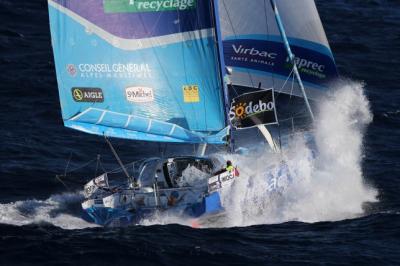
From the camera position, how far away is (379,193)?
36.2 meters

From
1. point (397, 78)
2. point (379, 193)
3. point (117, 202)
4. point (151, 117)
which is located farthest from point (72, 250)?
point (397, 78)

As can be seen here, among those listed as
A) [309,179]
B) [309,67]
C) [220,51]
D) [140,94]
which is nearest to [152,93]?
[140,94]

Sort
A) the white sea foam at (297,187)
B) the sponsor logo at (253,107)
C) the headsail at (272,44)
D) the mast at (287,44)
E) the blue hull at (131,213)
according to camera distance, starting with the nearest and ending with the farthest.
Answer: the blue hull at (131,213) < the white sea foam at (297,187) < the sponsor logo at (253,107) < the mast at (287,44) < the headsail at (272,44)

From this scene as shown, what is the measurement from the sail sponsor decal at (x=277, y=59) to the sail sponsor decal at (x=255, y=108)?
391 cm

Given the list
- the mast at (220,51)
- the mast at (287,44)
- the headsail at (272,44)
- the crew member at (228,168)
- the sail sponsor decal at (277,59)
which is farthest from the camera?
the sail sponsor decal at (277,59)

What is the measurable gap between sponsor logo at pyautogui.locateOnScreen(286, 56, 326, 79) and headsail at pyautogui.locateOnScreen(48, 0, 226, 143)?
14.9 ft

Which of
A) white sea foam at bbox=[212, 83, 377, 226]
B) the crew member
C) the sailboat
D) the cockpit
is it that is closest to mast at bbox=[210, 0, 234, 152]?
the sailboat

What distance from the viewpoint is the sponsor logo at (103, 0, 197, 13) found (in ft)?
108

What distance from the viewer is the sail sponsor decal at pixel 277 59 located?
3694cm

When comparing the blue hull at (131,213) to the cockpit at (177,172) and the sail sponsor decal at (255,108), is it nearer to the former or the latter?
the cockpit at (177,172)

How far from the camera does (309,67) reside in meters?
37.1

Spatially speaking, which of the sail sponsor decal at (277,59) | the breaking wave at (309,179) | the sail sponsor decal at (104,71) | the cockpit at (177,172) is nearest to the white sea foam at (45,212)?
the cockpit at (177,172)

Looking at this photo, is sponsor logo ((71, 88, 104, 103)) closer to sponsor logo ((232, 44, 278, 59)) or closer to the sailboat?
the sailboat

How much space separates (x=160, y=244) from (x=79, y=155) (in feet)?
36.2
